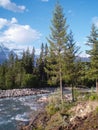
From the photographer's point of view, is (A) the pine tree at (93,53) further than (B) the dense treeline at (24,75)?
No

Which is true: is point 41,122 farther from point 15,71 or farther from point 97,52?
point 15,71

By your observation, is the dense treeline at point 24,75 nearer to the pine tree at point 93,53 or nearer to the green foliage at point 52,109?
the pine tree at point 93,53

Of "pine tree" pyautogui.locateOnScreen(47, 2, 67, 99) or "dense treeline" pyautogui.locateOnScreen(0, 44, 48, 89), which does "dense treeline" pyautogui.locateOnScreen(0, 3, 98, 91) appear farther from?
"dense treeline" pyautogui.locateOnScreen(0, 44, 48, 89)

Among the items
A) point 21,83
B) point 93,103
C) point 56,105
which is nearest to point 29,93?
point 21,83

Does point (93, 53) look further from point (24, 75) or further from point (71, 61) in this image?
point (24, 75)

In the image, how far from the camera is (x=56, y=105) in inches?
1180

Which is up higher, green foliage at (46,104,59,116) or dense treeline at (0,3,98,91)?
dense treeline at (0,3,98,91)

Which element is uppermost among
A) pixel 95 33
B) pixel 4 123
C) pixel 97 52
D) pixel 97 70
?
pixel 95 33

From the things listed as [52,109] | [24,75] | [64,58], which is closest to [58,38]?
[64,58]

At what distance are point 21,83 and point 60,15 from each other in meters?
48.9

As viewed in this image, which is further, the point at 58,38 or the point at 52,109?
the point at 58,38

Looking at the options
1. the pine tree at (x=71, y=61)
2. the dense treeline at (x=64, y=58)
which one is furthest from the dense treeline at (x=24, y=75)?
the pine tree at (x=71, y=61)

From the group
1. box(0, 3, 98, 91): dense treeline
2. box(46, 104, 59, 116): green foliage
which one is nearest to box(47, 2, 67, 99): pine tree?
box(0, 3, 98, 91): dense treeline

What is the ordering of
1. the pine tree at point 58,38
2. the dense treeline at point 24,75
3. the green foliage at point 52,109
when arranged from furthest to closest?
the dense treeline at point 24,75
the pine tree at point 58,38
the green foliage at point 52,109
